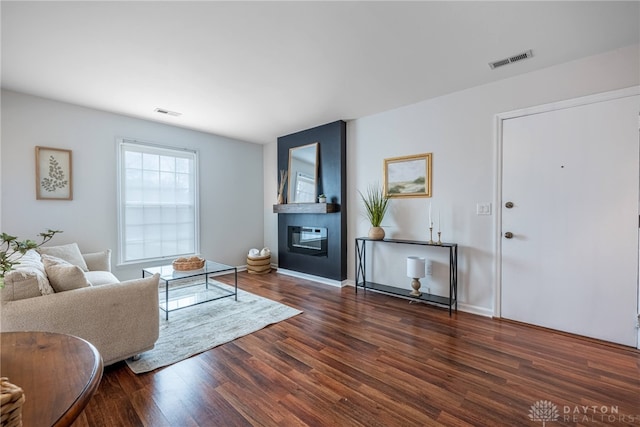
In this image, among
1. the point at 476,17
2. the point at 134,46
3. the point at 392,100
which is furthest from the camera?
the point at 392,100

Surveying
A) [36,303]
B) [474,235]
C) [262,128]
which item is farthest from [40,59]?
[474,235]

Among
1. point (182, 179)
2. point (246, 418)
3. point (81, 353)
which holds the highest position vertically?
point (182, 179)

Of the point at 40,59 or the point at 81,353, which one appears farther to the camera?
the point at 40,59

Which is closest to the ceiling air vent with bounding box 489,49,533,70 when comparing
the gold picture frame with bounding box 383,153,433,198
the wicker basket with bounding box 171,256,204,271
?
the gold picture frame with bounding box 383,153,433,198

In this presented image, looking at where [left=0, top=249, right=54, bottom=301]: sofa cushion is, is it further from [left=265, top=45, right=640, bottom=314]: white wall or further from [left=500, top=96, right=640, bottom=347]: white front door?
[left=500, top=96, right=640, bottom=347]: white front door

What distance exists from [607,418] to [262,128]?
458 cm

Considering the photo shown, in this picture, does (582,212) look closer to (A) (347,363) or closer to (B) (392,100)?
(B) (392,100)

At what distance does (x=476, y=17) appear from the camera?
1.88 metres

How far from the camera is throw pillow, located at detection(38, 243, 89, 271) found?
2.80m

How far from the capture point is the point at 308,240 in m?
4.52

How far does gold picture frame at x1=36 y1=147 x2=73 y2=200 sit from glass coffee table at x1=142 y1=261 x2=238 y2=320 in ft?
4.48

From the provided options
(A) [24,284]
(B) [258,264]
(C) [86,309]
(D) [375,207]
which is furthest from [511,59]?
(B) [258,264]

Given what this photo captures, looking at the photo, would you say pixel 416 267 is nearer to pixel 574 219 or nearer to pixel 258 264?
pixel 574 219

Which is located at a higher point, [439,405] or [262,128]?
[262,128]
